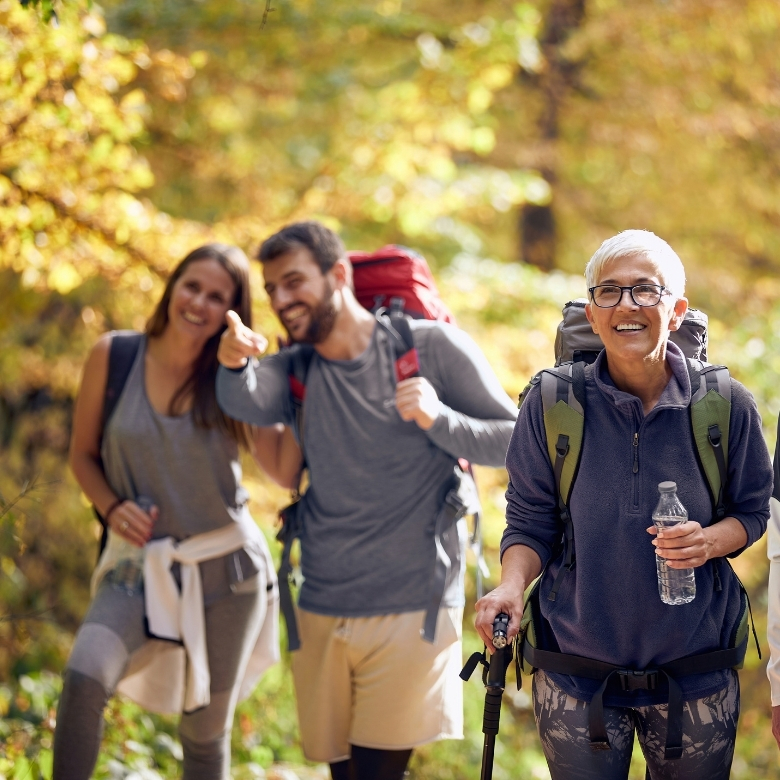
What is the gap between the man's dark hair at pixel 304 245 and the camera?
396cm

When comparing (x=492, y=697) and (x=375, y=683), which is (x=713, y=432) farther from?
(x=375, y=683)

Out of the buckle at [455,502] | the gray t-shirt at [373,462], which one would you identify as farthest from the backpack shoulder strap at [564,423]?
the buckle at [455,502]

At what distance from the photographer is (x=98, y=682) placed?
11.8 ft

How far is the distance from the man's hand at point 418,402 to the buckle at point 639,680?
1.21m

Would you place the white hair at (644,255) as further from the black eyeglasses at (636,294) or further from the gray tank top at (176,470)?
the gray tank top at (176,470)

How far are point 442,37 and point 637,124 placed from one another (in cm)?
417

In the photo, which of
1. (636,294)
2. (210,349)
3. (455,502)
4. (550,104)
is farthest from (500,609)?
(550,104)

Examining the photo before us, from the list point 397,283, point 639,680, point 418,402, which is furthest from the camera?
point 397,283

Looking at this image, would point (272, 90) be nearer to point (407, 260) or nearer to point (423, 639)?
point (407, 260)

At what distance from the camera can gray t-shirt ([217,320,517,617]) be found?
380 cm

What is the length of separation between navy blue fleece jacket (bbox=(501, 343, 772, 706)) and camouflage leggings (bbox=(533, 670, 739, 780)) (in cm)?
4

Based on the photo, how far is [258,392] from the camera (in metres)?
3.89

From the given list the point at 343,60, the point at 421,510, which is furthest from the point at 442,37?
the point at 421,510

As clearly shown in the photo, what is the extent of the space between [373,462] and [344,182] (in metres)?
3.98
